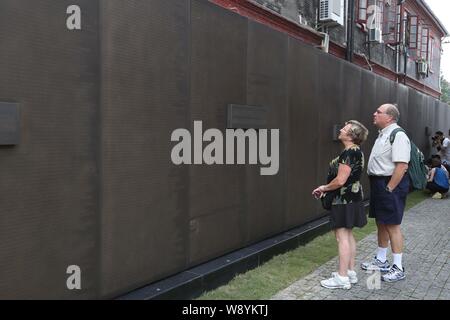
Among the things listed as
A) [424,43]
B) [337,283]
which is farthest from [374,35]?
[337,283]

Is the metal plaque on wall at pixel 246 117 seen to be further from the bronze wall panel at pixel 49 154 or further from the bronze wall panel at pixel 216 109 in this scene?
the bronze wall panel at pixel 49 154

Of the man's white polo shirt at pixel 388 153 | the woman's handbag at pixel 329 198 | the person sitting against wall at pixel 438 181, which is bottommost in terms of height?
the person sitting against wall at pixel 438 181

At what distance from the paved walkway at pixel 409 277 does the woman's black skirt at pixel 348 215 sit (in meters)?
0.70

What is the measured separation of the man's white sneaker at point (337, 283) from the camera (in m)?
4.61

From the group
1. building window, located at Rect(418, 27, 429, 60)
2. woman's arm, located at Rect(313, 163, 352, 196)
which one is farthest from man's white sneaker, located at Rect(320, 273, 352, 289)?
building window, located at Rect(418, 27, 429, 60)

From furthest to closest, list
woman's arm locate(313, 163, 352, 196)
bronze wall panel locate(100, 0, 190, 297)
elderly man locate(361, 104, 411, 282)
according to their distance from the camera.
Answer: elderly man locate(361, 104, 411, 282) → woman's arm locate(313, 163, 352, 196) → bronze wall panel locate(100, 0, 190, 297)

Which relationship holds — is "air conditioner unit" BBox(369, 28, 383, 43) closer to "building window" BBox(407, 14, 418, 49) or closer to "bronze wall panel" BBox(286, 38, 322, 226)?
"building window" BBox(407, 14, 418, 49)

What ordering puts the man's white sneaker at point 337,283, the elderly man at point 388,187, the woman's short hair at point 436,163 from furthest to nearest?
the woman's short hair at point 436,163
the elderly man at point 388,187
the man's white sneaker at point 337,283

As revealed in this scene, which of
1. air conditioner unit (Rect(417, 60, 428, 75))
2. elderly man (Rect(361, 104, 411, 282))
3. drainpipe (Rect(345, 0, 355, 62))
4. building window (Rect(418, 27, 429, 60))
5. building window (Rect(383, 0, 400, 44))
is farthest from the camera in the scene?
building window (Rect(418, 27, 429, 60))

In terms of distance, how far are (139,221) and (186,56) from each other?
65.5 inches

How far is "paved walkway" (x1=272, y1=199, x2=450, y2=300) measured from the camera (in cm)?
449

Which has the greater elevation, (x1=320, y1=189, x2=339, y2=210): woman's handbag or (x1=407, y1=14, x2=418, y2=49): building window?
(x1=407, y1=14, x2=418, y2=49): building window

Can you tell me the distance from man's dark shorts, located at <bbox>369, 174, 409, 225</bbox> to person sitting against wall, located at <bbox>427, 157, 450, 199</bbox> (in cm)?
716

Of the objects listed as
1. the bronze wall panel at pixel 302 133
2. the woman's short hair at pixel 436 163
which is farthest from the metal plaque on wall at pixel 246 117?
the woman's short hair at pixel 436 163
